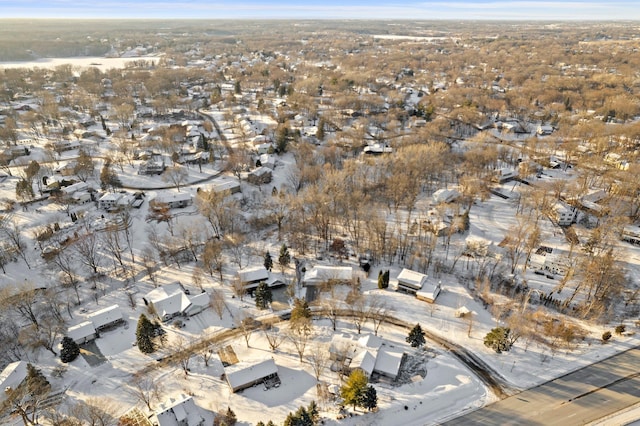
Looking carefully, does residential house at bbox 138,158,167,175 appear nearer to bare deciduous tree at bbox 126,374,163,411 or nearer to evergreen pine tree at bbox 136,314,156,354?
evergreen pine tree at bbox 136,314,156,354

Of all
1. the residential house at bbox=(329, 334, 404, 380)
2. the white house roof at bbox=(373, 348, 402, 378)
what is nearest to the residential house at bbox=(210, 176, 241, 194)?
the residential house at bbox=(329, 334, 404, 380)

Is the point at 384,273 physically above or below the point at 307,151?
below

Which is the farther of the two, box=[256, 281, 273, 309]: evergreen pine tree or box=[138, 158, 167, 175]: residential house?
box=[138, 158, 167, 175]: residential house

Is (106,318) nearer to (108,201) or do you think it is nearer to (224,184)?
(108,201)

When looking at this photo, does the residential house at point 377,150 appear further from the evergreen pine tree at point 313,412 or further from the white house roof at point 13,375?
the white house roof at point 13,375

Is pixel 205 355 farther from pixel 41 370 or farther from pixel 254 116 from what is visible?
pixel 254 116

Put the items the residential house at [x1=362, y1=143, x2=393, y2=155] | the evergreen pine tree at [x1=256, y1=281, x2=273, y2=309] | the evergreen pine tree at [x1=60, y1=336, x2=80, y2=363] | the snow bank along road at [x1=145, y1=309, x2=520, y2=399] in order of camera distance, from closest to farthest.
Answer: the snow bank along road at [x1=145, y1=309, x2=520, y2=399] < the evergreen pine tree at [x1=60, y1=336, x2=80, y2=363] < the evergreen pine tree at [x1=256, y1=281, x2=273, y2=309] < the residential house at [x1=362, y1=143, x2=393, y2=155]

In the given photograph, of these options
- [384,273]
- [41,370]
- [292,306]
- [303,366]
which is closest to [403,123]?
[384,273]
